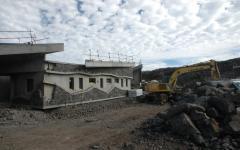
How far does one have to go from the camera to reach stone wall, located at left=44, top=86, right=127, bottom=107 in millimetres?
22300

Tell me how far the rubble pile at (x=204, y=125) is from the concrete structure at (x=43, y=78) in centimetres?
1042

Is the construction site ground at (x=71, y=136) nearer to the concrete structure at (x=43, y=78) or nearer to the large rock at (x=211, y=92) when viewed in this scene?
the large rock at (x=211, y=92)

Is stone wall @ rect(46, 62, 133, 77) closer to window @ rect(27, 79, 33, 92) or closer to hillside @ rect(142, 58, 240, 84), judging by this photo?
window @ rect(27, 79, 33, 92)

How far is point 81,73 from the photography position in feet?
84.6

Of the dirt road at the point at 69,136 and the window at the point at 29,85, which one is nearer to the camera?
the dirt road at the point at 69,136

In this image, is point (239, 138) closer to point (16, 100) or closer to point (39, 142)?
point (39, 142)

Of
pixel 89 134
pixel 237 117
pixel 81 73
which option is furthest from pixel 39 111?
pixel 237 117

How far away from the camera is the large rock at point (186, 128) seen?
11078mm

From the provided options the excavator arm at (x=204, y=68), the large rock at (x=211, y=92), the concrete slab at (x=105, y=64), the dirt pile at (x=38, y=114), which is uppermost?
the concrete slab at (x=105, y=64)

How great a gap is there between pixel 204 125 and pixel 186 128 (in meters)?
0.85

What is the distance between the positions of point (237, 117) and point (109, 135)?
17.5ft

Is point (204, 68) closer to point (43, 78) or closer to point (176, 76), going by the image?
point (176, 76)

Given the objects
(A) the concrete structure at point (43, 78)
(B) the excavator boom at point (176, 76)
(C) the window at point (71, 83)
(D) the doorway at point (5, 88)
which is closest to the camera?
(A) the concrete structure at point (43, 78)

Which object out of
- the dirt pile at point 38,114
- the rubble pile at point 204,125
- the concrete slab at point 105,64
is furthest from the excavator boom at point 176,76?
the rubble pile at point 204,125
